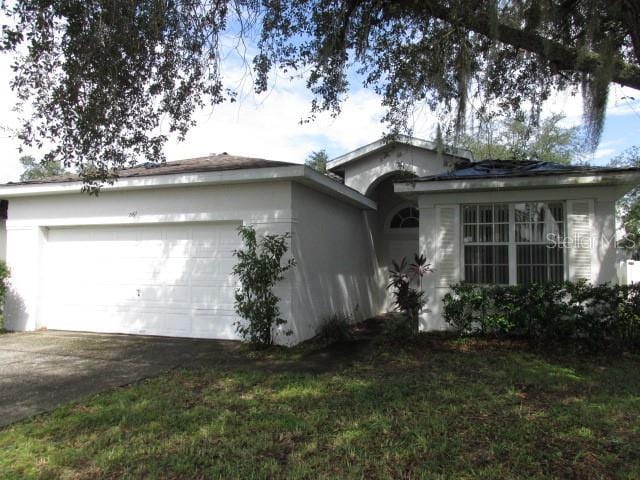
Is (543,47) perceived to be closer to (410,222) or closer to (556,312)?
(556,312)

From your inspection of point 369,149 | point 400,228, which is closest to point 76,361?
point 369,149

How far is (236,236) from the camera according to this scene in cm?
877

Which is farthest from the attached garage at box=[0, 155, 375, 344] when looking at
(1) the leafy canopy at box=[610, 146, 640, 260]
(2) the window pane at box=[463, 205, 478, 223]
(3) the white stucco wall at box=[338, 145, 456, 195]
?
(1) the leafy canopy at box=[610, 146, 640, 260]

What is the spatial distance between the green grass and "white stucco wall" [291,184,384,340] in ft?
8.54

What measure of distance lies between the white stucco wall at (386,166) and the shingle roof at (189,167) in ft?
13.6

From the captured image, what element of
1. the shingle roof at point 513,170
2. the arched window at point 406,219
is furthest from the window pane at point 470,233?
the arched window at point 406,219

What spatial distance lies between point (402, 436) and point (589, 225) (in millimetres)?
6322

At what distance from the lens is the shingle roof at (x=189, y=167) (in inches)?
346

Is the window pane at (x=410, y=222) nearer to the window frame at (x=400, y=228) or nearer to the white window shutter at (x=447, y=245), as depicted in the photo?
the window frame at (x=400, y=228)

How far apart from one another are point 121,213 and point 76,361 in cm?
336

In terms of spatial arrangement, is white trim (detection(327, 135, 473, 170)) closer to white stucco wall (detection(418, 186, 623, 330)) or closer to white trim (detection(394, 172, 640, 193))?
white stucco wall (detection(418, 186, 623, 330))

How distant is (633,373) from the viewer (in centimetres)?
607

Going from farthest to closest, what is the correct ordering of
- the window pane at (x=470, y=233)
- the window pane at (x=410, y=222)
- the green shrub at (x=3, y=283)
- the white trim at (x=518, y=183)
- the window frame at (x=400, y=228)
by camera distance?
the window pane at (x=410, y=222), the window frame at (x=400, y=228), the green shrub at (x=3, y=283), the window pane at (x=470, y=233), the white trim at (x=518, y=183)

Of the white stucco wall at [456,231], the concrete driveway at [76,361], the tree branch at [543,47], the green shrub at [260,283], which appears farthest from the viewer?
the white stucco wall at [456,231]
